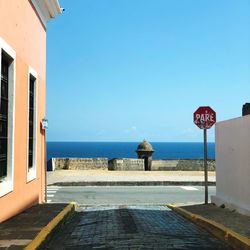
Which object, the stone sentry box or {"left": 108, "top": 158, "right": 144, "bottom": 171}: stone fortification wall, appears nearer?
{"left": 108, "top": 158, "right": 144, "bottom": 171}: stone fortification wall

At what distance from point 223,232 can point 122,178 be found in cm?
1830

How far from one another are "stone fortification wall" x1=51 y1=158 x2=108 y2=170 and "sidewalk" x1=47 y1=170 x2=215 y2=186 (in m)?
1.79

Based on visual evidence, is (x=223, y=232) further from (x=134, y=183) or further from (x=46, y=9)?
(x=134, y=183)

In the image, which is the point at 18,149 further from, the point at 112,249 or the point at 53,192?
the point at 53,192

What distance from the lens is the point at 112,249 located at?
27.4 ft

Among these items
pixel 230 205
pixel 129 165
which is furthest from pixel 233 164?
pixel 129 165

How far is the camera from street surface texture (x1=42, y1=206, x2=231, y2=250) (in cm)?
884

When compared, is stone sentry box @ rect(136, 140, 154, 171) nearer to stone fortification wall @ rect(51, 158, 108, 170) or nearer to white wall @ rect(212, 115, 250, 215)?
stone fortification wall @ rect(51, 158, 108, 170)

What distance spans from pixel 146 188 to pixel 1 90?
49.1 feet

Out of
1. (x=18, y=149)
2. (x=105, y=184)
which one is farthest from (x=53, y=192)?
(x=18, y=149)

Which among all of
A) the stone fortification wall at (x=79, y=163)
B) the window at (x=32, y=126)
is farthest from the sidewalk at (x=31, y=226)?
the stone fortification wall at (x=79, y=163)

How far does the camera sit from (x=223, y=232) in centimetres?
986

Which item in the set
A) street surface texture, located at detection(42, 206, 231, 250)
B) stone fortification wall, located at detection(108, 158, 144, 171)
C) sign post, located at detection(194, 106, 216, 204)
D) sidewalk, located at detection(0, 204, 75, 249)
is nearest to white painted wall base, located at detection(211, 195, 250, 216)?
sign post, located at detection(194, 106, 216, 204)

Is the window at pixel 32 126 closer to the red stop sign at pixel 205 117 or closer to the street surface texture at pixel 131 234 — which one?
the street surface texture at pixel 131 234
